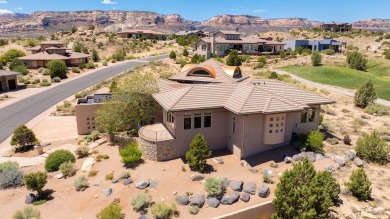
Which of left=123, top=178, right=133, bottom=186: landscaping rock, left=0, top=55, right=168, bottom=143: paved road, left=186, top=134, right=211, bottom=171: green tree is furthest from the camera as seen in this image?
left=0, top=55, right=168, bottom=143: paved road

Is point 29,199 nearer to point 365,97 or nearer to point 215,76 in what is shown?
point 215,76

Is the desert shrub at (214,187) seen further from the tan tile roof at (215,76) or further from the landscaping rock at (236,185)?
the tan tile roof at (215,76)

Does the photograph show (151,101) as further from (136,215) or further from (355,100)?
(355,100)

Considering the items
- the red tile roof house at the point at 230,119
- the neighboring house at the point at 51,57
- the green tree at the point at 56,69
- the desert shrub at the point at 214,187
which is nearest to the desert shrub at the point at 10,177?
the red tile roof house at the point at 230,119

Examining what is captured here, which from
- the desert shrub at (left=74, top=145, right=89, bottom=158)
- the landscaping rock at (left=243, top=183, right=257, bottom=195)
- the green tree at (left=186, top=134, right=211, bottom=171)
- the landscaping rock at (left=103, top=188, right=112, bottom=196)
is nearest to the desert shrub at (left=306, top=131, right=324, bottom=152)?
the landscaping rock at (left=243, top=183, right=257, bottom=195)

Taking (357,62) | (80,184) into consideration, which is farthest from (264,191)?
(357,62)

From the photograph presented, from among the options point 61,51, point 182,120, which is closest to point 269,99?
point 182,120

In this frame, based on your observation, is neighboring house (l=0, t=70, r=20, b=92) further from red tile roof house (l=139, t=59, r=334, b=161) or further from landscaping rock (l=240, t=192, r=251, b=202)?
landscaping rock (l=240, t=192, r=251, b=202)
